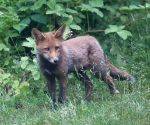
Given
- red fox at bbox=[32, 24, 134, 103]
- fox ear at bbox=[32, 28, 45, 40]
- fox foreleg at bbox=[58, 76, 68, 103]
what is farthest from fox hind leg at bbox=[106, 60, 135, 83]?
fox ear at bbox=[32, 28, 45, 40]

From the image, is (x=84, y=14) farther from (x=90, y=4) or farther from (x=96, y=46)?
(x=96, y=46)

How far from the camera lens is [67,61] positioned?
741 centimetres

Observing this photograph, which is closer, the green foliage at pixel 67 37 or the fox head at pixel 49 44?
the green foliage at pixel 67 37

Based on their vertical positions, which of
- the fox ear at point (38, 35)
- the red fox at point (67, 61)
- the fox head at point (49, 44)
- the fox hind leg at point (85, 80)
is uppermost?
the fox ear at point (38, 35)

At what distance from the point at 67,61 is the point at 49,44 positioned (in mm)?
467

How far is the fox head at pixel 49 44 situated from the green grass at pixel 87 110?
2.47ft

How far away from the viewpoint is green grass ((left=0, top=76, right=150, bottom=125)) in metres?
5.81

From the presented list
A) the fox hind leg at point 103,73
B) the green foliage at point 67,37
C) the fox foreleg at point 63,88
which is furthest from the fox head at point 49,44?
the fox hind leg at point 103,73

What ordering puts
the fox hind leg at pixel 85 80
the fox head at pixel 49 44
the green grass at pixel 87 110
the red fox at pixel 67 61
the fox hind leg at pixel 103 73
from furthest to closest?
the fox hind leg at pixel 85 80 → the fox hind leg at pixel 103 73 → the red fox at pixel 67 61 → the fox head at pixel 49 44 → the green grass at pixel 87 110

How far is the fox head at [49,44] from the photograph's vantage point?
7070mm

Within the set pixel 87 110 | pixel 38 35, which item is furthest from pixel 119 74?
pixel 87 110

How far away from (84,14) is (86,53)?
6.24 feet

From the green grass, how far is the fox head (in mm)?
753

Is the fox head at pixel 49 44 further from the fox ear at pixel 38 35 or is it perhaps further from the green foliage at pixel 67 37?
the green foliage at pixel 67 37
